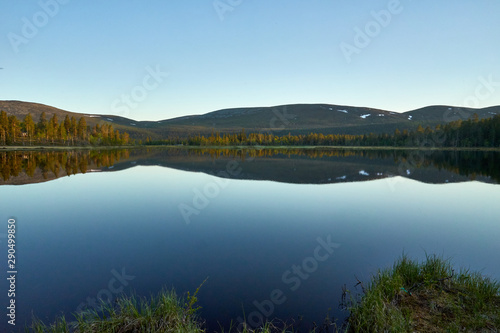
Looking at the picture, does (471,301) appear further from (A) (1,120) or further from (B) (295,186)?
(A) (1,120)

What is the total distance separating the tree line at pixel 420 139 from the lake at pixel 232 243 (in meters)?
89.0

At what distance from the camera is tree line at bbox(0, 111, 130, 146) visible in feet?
277

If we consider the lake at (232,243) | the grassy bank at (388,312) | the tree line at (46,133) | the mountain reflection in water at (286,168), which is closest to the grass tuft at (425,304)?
the grassy bank at (388,312)

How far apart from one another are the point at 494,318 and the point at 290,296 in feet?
12.1

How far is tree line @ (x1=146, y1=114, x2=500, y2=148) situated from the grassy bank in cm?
10261

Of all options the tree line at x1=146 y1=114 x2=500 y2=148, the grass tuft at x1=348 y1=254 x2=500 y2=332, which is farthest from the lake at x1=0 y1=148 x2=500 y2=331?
the tree line at x1=146 y1=114 x2=500 y2=148

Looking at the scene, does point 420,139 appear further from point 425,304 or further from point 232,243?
point 425,304

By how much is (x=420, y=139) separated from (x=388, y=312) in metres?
124

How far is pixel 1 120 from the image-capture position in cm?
8219

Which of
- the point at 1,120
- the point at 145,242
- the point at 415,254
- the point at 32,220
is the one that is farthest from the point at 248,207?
the point at 1,120

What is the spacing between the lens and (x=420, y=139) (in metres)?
110

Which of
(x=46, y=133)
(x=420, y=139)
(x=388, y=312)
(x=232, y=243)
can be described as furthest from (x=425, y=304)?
(x=420, y=139)

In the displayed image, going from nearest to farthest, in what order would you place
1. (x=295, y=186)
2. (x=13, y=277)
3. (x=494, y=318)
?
(x=494, y=318), (x=13, y=277), (x=295, y=186)

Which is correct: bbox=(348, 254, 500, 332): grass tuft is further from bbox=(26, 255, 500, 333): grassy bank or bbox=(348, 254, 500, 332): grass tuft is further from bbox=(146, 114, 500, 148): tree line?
bbox=(146, 114, 500, 148): tree line
